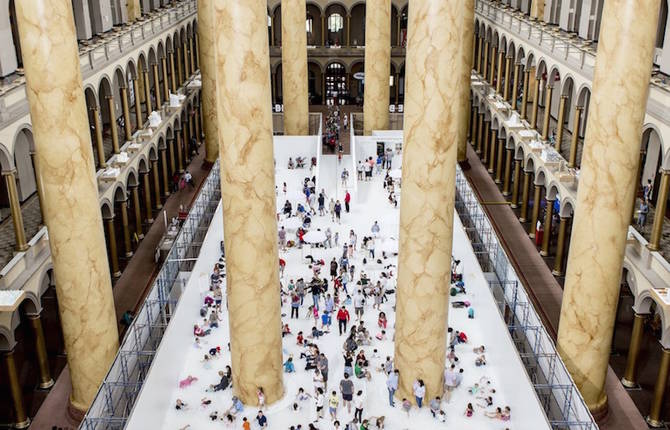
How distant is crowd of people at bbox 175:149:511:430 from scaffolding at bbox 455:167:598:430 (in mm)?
1233

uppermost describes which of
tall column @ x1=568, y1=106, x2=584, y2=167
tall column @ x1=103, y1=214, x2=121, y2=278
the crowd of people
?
tall column @ x1=568, y1=106, x2=584, y2=167

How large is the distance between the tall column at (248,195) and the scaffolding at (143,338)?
283cm

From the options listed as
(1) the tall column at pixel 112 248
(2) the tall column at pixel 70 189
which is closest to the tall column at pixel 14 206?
(2) the tall column at pixel 70 189

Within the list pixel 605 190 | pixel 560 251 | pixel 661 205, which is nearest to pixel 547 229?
pixel 560 251

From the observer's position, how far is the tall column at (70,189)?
59.0 feet

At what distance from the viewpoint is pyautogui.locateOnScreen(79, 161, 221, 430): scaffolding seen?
1831 cm

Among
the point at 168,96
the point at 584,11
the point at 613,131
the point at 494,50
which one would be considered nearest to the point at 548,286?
the point at 613,131

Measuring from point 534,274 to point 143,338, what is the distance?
1715 centimetres

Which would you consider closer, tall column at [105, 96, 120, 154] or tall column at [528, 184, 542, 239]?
tall column at [105, 96, 120, 154]

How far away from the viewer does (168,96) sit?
43625mm

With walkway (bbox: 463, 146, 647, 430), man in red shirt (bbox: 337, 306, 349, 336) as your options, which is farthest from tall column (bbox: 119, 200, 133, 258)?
walkway (bbox: 463, 146, 647, 430)

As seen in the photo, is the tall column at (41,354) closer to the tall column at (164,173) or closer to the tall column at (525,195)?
the tall column at (164,173)

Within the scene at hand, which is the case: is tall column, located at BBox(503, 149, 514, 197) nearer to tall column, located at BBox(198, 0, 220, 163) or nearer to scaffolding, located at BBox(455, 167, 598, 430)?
scaffolding, located at BBox(455, 167, 598, 430)

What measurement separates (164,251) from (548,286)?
16.3 metres
